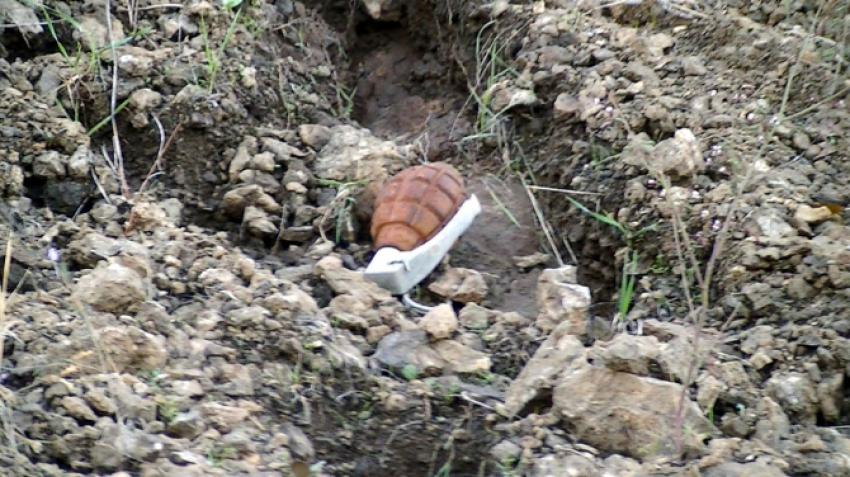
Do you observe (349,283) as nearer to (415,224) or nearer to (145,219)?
(415,224)

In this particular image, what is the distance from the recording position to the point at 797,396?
6.20 ft

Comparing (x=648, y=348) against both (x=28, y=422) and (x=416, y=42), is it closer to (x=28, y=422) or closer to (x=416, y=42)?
(x=28, y=422)

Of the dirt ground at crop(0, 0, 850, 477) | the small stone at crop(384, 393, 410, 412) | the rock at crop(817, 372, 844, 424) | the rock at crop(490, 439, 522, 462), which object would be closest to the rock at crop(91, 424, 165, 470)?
the dirt ground at crop(0, 0, 850, 477)

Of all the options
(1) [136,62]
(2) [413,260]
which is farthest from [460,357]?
(1) [136,62]

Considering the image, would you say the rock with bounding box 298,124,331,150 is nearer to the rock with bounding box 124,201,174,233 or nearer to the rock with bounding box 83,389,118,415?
the rock with bounding box 124,201,174,233

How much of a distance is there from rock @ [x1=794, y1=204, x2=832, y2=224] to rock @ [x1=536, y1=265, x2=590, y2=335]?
1.31 ft

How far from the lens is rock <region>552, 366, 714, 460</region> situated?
183 centimetres

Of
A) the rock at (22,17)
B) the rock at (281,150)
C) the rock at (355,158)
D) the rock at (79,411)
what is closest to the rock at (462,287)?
the rock at (355,158)

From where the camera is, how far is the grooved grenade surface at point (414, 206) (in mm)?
2279

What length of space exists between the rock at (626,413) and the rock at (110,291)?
667 millimetres

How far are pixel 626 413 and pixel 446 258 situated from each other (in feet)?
1.97

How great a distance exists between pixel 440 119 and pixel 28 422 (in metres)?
1.29

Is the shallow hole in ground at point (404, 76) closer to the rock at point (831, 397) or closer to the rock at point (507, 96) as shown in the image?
the rock at point (507, 96)

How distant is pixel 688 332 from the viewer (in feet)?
6.61
